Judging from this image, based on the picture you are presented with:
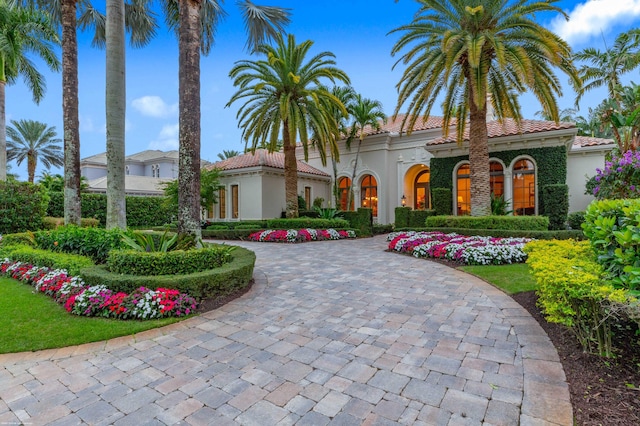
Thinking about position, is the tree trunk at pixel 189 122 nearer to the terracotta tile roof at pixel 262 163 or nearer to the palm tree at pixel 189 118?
the palm tree at pixel 189 118

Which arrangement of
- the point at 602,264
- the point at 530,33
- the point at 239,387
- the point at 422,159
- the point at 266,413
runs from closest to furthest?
the point at 266,413 < the point at 239,387 < the point at 602,264 < the point at 530,33 < the point at 422,159

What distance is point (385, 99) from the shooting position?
836 inches

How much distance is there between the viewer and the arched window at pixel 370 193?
21.3 meters

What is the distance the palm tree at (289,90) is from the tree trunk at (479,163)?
222 inches

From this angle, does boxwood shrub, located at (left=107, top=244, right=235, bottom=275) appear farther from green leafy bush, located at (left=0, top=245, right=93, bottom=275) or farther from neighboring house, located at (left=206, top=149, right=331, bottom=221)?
neighboring house, located at (left=206, top=149, right=331, bottom=221)

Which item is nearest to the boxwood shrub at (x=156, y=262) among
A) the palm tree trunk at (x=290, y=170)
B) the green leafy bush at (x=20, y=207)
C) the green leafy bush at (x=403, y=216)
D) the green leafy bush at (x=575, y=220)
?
the green leafy bush at (x=20, y=207)

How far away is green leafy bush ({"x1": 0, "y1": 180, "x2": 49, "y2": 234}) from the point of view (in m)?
12.0

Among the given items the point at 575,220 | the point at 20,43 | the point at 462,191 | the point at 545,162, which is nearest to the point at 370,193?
the point at 462,191

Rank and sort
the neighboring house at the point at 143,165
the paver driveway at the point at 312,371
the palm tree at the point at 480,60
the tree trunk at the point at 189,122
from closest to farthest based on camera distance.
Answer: the paver driveway at the point at 312,371, the tree trunk at the point at 189,122, the palm tree at the point at 480,60, the neighboring house at the point at 143,165

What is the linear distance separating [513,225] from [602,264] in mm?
8084

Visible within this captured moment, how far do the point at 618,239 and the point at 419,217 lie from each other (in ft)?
41.3

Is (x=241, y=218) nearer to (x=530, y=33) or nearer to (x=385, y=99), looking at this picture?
(x=385, y=99)

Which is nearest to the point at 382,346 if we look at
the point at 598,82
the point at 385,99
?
the point at 385,99

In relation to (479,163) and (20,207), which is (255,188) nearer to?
(20,207)
